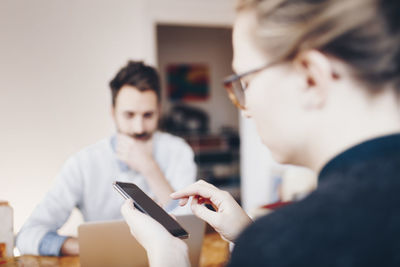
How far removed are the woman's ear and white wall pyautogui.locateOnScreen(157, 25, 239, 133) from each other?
12.8ft

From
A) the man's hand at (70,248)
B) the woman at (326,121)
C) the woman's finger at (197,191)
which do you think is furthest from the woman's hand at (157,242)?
the man's hand at (70,248)

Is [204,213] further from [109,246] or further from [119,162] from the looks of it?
[119,162]

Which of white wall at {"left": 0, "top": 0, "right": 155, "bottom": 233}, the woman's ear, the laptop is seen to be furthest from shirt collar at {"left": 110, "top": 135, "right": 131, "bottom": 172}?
the woman's ear

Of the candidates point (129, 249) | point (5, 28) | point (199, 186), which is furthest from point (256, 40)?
point (5, 28)

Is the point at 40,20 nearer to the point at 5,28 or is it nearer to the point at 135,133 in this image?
the point at 5,28

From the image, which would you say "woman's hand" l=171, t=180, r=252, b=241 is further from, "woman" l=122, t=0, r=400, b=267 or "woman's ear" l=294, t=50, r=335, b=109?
"woman's ear" l=294, t=50, r=335, b=109

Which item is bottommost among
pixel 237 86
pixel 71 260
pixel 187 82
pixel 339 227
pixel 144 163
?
pixel 71 260

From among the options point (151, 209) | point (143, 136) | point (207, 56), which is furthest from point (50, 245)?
point (207, 56)

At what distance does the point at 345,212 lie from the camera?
1.01ft

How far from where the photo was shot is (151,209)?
646 mm

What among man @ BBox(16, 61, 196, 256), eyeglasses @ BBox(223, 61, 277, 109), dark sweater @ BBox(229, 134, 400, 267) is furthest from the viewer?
man @ BBox(16, 61, 196, 256)

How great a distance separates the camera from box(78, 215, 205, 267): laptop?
0.73 metres

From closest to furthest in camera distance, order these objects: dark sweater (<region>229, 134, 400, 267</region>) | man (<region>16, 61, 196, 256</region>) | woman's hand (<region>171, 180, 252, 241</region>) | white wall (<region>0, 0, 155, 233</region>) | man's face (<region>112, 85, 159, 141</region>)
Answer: dark sweater (<region>229, 134, 400, 267</region>), woman's hand (<region>171, 180, 252, 241</region>), white wall (<region>0, 0, 155, 233</region>), man (<region>16, 61, 196, 256</region>), man's face (<region>112, 85, 159, 141</region>)

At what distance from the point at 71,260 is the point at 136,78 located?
2.35ft
